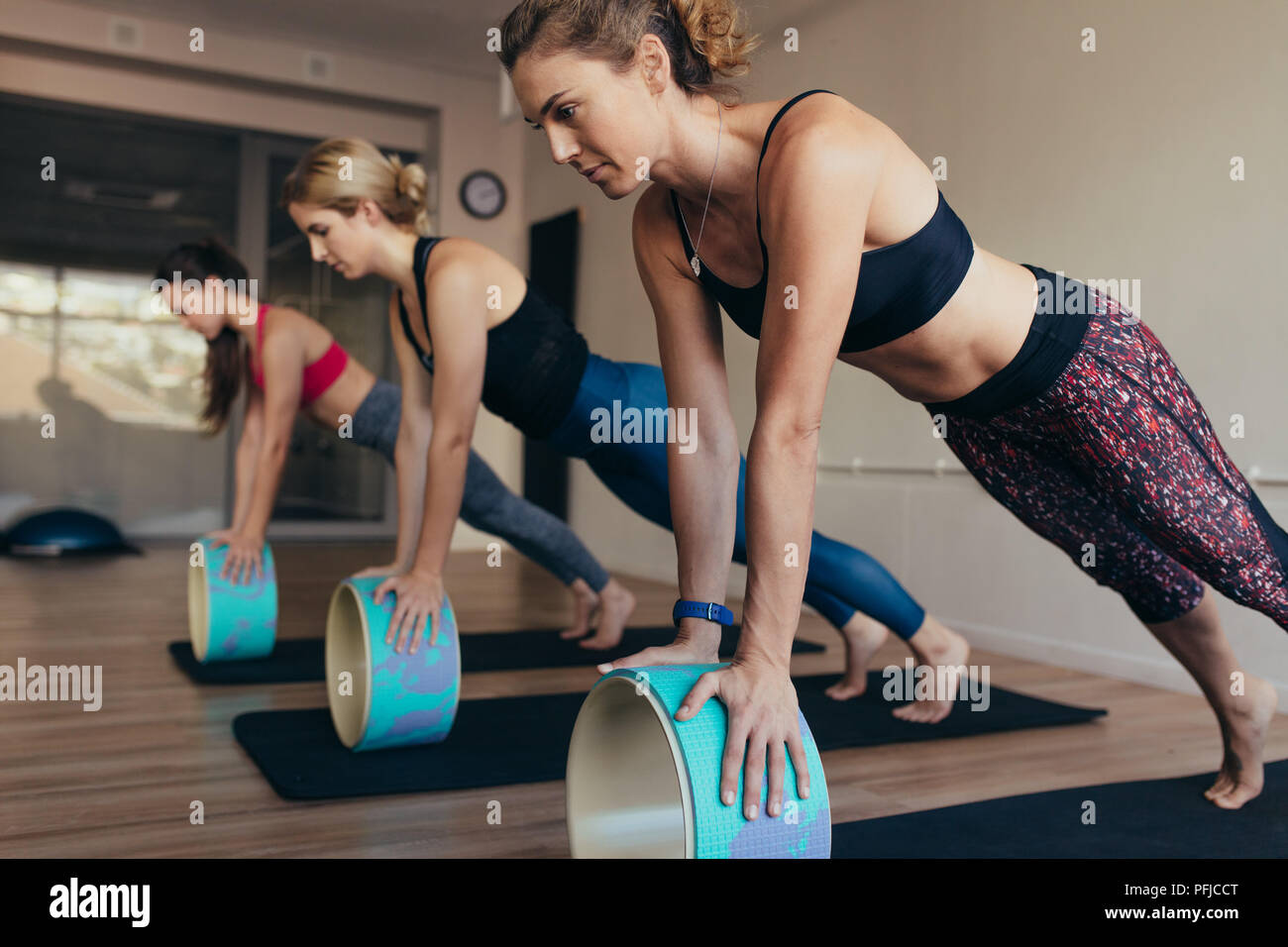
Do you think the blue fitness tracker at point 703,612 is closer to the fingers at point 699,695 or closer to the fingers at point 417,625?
the fingers at point 699,695

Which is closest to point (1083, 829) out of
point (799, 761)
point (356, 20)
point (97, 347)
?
point (799, 761)

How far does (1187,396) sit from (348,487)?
5428mm

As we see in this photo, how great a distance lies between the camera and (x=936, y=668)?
2.26 m

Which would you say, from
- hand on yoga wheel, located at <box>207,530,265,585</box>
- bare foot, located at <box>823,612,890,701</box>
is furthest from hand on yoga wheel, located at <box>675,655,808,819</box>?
hand on yoga wheel, located at <box>207,530,265,585</box>

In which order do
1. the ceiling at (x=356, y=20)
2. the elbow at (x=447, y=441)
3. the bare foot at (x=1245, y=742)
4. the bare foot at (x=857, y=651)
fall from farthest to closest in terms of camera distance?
1. the ceiling at (x=356, y=20)
2. the bare foot at (x=857, y=651)
3. the elbow at (x=447, y=441)
4. the bare foot at (x=1245, y=742)

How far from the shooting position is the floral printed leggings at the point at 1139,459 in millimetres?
1390

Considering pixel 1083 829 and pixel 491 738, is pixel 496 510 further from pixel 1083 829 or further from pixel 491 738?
pixel 1083 829

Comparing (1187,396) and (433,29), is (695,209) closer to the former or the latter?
(1187,396)

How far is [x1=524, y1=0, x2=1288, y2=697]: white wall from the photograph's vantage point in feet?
8.37

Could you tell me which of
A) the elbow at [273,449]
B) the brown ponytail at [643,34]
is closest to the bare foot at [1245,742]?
the brown ponytail at [643,34]

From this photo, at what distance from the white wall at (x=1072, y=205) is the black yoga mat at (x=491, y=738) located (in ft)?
2.14

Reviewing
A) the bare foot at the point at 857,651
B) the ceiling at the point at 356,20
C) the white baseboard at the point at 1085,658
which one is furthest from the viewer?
the ceiling at the point at 356,20

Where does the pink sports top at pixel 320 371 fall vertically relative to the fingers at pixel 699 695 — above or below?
above

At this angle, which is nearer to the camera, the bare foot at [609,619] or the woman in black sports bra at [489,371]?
the woman in black sports bra at [489,371]
